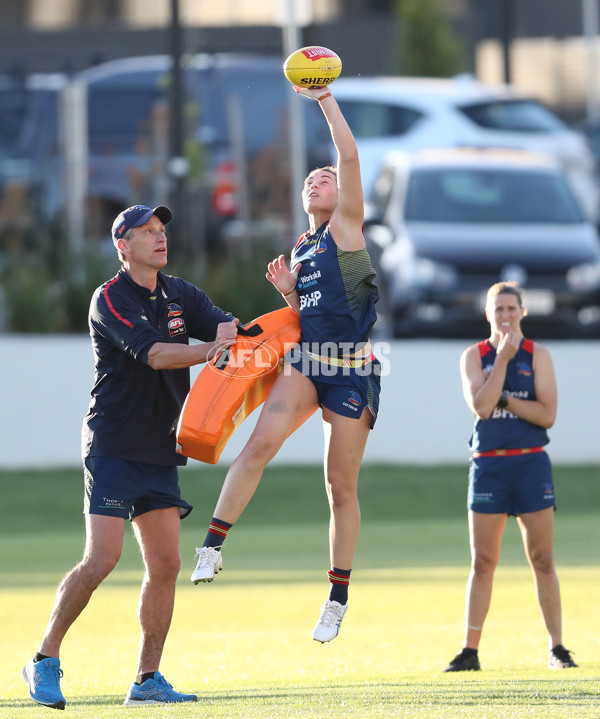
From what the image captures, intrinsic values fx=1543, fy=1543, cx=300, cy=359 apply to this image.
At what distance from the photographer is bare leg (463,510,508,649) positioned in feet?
27.0

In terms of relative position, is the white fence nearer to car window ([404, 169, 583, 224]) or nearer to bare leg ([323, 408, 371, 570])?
car window ([404, 169, 583, 224])

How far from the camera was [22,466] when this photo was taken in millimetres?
17281

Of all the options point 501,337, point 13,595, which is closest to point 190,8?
point 13,595

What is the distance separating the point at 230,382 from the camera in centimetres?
745

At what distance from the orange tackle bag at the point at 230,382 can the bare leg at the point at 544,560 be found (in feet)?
5.44

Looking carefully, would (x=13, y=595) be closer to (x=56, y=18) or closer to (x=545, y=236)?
(x=545, y=236)

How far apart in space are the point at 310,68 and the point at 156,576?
252cm

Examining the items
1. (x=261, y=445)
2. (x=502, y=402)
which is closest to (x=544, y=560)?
(x=502, y=402)

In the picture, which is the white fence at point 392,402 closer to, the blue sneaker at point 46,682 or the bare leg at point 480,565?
the bare leg at point 480,565

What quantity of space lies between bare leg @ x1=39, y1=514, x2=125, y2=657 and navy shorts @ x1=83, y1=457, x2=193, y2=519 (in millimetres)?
63

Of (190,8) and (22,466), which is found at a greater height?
(190,8)

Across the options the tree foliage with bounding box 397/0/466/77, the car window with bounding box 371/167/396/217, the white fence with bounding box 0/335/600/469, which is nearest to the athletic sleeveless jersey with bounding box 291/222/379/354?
the white fence with bounding box 0/335/600/469

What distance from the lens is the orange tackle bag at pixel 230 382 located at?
722 cm

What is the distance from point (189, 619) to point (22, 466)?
6611 mm
